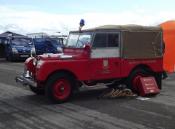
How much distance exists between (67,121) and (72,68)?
259 centimetres

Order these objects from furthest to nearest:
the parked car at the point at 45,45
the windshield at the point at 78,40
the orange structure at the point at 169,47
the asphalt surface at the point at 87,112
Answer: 1. the parked car at the point at 45,45
2. the orange structure at the point at 169,47
3. the windshield at the point at 78,40
4. the asphalt surface at the point at 87,112

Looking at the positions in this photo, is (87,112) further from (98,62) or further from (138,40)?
(138,40)

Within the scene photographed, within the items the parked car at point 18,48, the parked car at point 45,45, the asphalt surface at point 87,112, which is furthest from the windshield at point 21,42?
the asphalt surface at point 87,112

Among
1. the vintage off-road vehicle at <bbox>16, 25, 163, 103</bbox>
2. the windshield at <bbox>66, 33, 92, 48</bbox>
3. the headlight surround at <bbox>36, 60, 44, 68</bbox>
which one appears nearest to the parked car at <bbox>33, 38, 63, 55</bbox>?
the windshield at <bbox>66, 33, 92, 48</bbox>

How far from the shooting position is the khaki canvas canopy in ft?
38.9

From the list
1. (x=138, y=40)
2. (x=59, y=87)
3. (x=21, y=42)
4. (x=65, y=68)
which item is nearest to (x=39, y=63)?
(x=65, y=68)

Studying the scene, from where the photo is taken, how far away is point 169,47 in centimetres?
1920

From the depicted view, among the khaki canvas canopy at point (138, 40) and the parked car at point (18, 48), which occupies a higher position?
the khaki canvas canopy at point (138, 40)

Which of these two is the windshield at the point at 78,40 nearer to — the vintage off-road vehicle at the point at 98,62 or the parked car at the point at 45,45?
the vintage off-road vehicle at the point at 98,62

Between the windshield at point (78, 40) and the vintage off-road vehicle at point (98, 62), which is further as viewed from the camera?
the windshield at point (78, 40)

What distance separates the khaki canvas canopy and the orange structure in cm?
618

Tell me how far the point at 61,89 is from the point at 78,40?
1808mm

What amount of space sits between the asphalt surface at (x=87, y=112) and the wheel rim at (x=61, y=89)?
244mm

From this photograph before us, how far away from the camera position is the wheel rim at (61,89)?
10.9m
